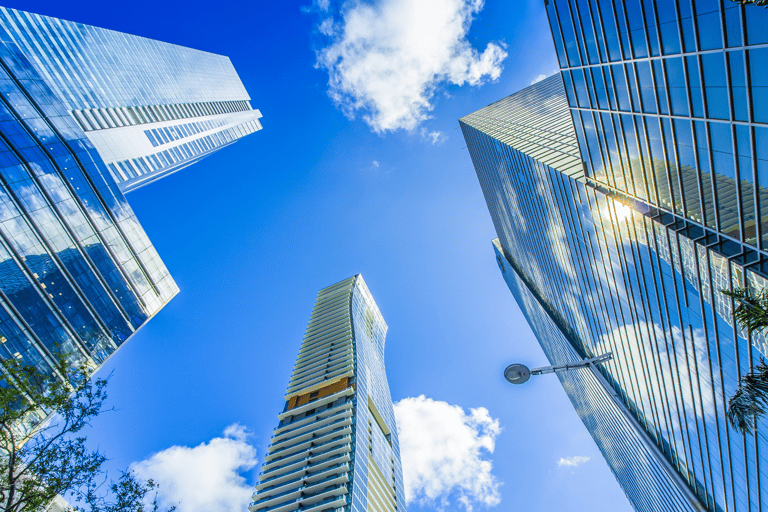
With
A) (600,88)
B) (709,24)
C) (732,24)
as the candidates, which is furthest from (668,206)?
(732,24)

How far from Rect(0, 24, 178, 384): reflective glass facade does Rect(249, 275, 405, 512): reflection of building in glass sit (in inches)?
1227

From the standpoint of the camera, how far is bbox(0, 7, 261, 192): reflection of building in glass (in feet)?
241

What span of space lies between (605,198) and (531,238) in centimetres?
3634

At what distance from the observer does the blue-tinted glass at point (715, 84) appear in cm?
1639

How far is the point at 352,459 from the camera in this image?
173 ft

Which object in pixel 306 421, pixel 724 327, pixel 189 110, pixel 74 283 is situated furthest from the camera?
pixel 189 110

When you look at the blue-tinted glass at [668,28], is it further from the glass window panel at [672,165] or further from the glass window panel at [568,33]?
the glass window panel at [568,33]

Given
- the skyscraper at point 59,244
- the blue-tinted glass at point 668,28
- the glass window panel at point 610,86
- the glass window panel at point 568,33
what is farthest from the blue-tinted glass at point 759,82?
the skyscraper at point 59,244

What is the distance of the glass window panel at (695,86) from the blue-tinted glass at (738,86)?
2.19 meters

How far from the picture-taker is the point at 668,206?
79.7ft

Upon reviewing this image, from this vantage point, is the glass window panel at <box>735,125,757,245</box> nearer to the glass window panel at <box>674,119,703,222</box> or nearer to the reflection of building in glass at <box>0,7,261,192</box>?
the glass window panel at <box>674,119,703,222</box>

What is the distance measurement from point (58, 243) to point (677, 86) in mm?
56227

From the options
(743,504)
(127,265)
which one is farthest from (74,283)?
(743,504)

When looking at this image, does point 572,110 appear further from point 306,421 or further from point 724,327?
point 306,421
